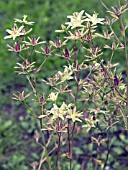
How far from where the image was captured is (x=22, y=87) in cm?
441

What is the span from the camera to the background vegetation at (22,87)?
3.64 metres

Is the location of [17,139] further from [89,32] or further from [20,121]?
[89,32]

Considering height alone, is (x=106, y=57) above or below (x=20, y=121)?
above

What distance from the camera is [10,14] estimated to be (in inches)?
205

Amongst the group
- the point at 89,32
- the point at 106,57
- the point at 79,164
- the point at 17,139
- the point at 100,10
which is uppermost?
the point at 100,10

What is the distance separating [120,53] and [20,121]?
4.42 ft

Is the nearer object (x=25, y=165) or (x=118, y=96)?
(x=118, y=96)

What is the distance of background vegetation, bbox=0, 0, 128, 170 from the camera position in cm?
364

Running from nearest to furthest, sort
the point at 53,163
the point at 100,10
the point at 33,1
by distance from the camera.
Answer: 1. the point at 53,163
2. the point at 100,10
3. the point at 33,1

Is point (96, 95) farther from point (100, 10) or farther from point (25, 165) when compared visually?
point (100, 10)

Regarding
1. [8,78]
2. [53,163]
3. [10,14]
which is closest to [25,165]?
[53,163]

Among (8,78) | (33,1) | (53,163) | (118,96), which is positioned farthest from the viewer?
(33,1)

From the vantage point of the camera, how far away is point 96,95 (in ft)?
7.55

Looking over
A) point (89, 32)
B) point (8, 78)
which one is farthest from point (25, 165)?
point (89, 32)
